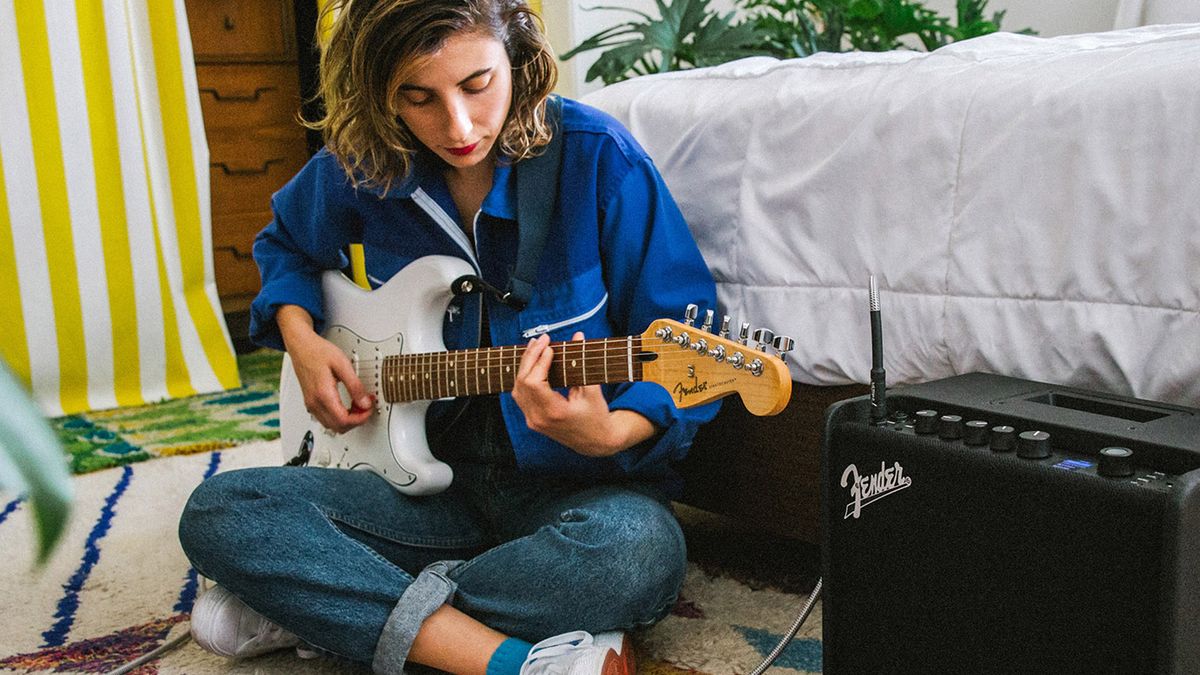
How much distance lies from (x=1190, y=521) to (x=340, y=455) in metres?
0.88

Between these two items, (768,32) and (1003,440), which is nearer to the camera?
(1003,440)

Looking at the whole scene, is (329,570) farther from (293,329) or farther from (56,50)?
(56,50)

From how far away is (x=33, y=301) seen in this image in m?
2.35

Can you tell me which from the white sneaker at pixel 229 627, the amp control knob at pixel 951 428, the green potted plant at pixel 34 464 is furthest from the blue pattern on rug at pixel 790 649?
the green potted plant at pixel 34 464

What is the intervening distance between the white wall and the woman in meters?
1.34

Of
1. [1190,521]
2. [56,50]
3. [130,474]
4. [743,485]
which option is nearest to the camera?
[1190,521]

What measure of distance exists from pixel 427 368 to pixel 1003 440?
595mm

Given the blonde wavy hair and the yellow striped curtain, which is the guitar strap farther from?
the yellow striped curtain

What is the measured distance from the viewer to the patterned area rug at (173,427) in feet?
6.56

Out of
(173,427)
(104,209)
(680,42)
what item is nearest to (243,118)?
(104,209)

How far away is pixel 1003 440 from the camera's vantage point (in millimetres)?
712

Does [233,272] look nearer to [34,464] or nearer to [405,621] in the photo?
[405,621]

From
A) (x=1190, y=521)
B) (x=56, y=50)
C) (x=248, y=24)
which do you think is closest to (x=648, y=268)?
(x=1190, y=521)

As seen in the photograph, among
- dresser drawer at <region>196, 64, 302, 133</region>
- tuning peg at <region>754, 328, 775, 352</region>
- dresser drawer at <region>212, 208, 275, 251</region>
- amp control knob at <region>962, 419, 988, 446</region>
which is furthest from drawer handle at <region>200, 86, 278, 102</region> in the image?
amp control knob at <region>962, 419, 988, 446</region>
